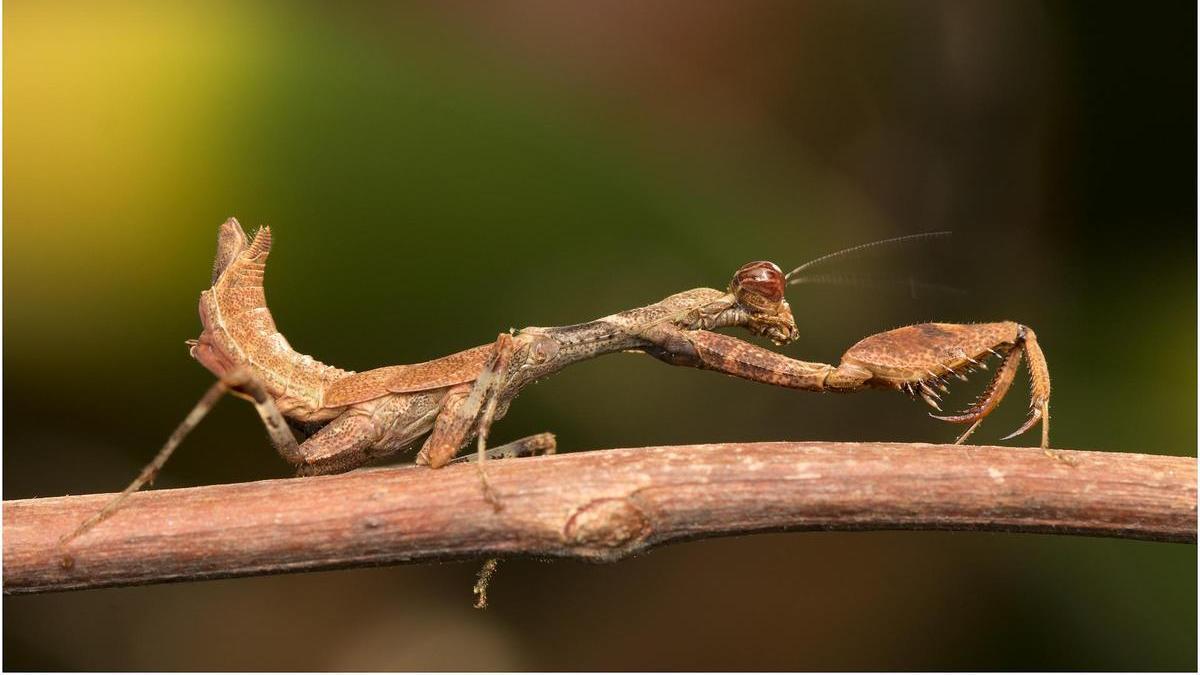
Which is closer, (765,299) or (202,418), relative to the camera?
(202,418)

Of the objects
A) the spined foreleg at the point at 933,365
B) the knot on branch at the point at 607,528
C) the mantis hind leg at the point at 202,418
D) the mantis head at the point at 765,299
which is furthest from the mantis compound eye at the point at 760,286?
the mantis hind leg at the point at 202,418

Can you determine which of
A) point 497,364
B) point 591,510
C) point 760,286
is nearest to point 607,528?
point 591,510

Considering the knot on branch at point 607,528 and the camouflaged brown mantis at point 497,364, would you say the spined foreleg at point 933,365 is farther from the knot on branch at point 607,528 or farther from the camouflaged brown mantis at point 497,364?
the knot on branch at point 607,528

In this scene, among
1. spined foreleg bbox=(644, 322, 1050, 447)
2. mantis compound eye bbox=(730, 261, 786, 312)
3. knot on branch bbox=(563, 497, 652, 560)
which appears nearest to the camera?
knot on branch bbox=(563, 497, 652, 560)

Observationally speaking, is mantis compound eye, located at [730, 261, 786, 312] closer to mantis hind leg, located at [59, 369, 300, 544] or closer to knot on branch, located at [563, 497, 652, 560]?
knot on branch, located at [563, 497, 652, 560]

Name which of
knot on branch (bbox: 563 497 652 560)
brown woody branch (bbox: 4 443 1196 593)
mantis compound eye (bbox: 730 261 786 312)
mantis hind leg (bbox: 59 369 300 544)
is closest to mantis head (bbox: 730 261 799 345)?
mantis compound eye (bbox: 730 261 786 312)

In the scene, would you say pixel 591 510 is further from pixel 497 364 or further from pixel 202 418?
pixel 202 418
